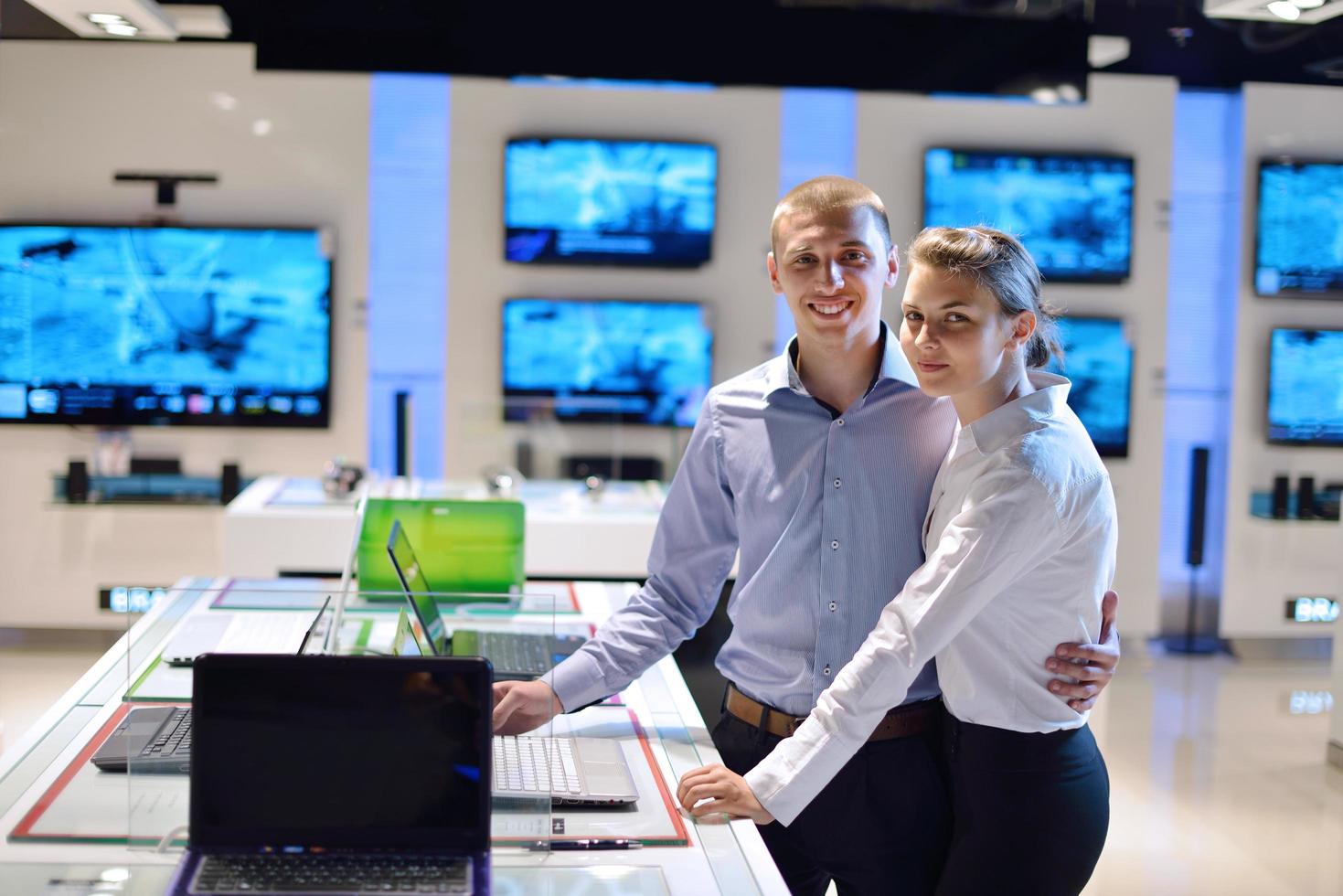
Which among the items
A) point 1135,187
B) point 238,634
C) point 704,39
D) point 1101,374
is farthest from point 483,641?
point 1135,187

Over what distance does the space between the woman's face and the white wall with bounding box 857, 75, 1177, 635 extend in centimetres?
421

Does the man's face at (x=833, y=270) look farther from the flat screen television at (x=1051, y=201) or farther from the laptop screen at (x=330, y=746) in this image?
the flat screen television at (x=1051, y=201)

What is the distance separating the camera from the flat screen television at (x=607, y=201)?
5.68 meters

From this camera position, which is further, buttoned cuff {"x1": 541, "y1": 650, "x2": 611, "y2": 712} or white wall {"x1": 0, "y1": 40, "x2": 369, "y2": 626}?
white wall {"x1": 0, "y1": 40, "x2": 369, "y2": 626}

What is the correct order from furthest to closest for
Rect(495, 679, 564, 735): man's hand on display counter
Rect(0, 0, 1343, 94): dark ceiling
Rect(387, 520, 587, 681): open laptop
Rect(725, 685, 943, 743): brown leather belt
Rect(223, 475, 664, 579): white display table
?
Rect(223, 475, 664, 579): white display table, Rect(0, 0, 1343, 94): dark ceiling, Rect(387, 520, 587, 681): open laptop, Rect(725, 685, 943, 743): brown leather belt, Rect(495, 679, 564, 735): man's hand on display counter

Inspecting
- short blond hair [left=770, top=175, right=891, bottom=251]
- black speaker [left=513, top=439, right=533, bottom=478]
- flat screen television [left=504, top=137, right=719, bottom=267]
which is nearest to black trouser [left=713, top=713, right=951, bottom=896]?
short blond hair [left=770, top=175, right=891, bottom=251]

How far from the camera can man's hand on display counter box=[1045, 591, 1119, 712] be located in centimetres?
169

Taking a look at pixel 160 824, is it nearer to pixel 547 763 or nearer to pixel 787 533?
pixel 547 763

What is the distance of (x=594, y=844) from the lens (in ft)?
5.24

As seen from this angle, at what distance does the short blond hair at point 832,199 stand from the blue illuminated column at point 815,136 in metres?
4.01

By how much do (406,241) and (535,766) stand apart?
4572 mm

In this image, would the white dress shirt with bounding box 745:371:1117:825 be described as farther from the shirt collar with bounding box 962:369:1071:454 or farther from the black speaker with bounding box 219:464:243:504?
the black speaker with bounding box 219:464:243:504

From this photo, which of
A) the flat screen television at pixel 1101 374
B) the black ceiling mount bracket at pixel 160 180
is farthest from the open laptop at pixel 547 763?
the flat screen television at pixel 1101 374

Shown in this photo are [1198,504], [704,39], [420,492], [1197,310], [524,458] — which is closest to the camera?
[704,39]
